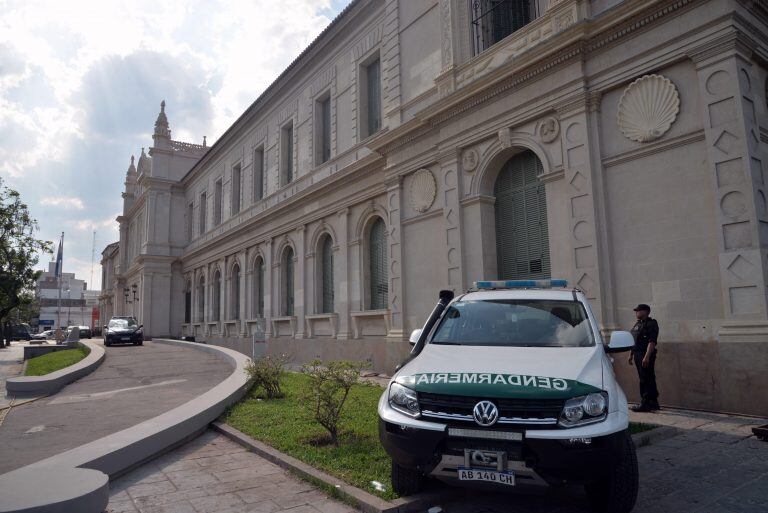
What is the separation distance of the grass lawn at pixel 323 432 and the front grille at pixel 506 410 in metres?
1.09

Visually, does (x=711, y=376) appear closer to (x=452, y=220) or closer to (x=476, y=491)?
(x=476, y=491)

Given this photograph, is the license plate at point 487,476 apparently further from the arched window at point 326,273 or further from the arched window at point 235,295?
the arched window at point 235,295

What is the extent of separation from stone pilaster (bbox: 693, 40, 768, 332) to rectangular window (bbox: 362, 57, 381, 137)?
11096 millimetres

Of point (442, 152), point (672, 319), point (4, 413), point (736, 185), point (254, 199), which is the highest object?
point (254, 199)

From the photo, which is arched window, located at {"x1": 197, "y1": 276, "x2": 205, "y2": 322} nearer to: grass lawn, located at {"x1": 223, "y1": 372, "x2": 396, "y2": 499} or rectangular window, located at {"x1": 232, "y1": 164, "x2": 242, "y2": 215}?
rectangular window, located at {"x1": 232, "y1": 164, "x2": 242, "y2": 215}

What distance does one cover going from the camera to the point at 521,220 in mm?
12234

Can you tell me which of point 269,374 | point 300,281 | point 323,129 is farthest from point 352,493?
point 323,129

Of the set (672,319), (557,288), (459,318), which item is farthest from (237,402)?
(672,319)

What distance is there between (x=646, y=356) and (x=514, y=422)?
553 cm

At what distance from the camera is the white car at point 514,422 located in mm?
3660

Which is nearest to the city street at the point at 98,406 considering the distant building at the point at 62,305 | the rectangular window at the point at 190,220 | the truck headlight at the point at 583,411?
the truck headlight at the point at 583,411

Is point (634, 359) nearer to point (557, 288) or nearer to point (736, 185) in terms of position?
point (736, 185)

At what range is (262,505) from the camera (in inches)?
181

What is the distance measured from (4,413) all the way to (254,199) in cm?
1804
